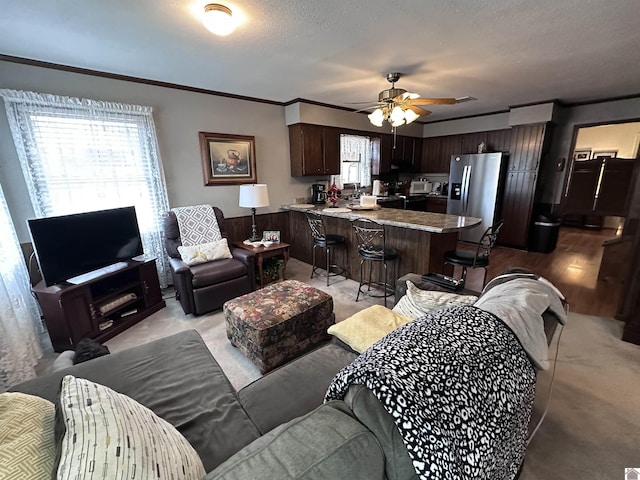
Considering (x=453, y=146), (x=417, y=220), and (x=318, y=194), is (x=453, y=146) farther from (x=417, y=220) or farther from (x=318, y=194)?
(x=417, y=220)

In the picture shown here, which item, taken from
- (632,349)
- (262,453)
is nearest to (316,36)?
(262,453)

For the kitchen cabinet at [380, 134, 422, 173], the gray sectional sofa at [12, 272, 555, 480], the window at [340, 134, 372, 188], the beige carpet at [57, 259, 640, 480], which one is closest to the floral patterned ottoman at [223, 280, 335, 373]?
the beige carpet at [57, 259, 640, 480]

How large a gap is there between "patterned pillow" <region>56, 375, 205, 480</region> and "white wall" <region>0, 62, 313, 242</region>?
300 centimetres

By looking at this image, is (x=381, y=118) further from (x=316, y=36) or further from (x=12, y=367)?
(x=12, y=367)

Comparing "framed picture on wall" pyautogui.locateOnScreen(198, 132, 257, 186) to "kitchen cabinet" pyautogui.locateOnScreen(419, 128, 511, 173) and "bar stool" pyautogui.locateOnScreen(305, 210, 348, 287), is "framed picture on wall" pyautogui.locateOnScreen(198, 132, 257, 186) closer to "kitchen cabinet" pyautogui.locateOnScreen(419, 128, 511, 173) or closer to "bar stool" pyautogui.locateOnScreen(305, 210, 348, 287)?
"bar stool" pyautogui.locateOnScreen(305, 210, 348, 287)

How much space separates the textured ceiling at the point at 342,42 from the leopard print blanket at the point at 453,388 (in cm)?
204

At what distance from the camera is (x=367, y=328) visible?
1659 mm

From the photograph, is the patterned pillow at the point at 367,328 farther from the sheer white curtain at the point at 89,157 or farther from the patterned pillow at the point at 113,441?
the sheer white curtain at the point at 89,157

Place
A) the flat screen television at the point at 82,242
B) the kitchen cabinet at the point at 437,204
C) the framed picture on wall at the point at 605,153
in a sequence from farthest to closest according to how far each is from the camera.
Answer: the framed picture on wall at the point at 605,153 → the kitchen cabinet at the point at 437,204 → the flat screen television at the point at 82,242

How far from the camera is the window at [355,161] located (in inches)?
213

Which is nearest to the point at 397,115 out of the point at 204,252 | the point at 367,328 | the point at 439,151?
the point at 367,328

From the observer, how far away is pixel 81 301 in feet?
7.80

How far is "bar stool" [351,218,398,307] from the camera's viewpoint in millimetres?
3012

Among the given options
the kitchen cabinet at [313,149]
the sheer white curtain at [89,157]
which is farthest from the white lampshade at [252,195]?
the kitchen cabinet at [313,149]
